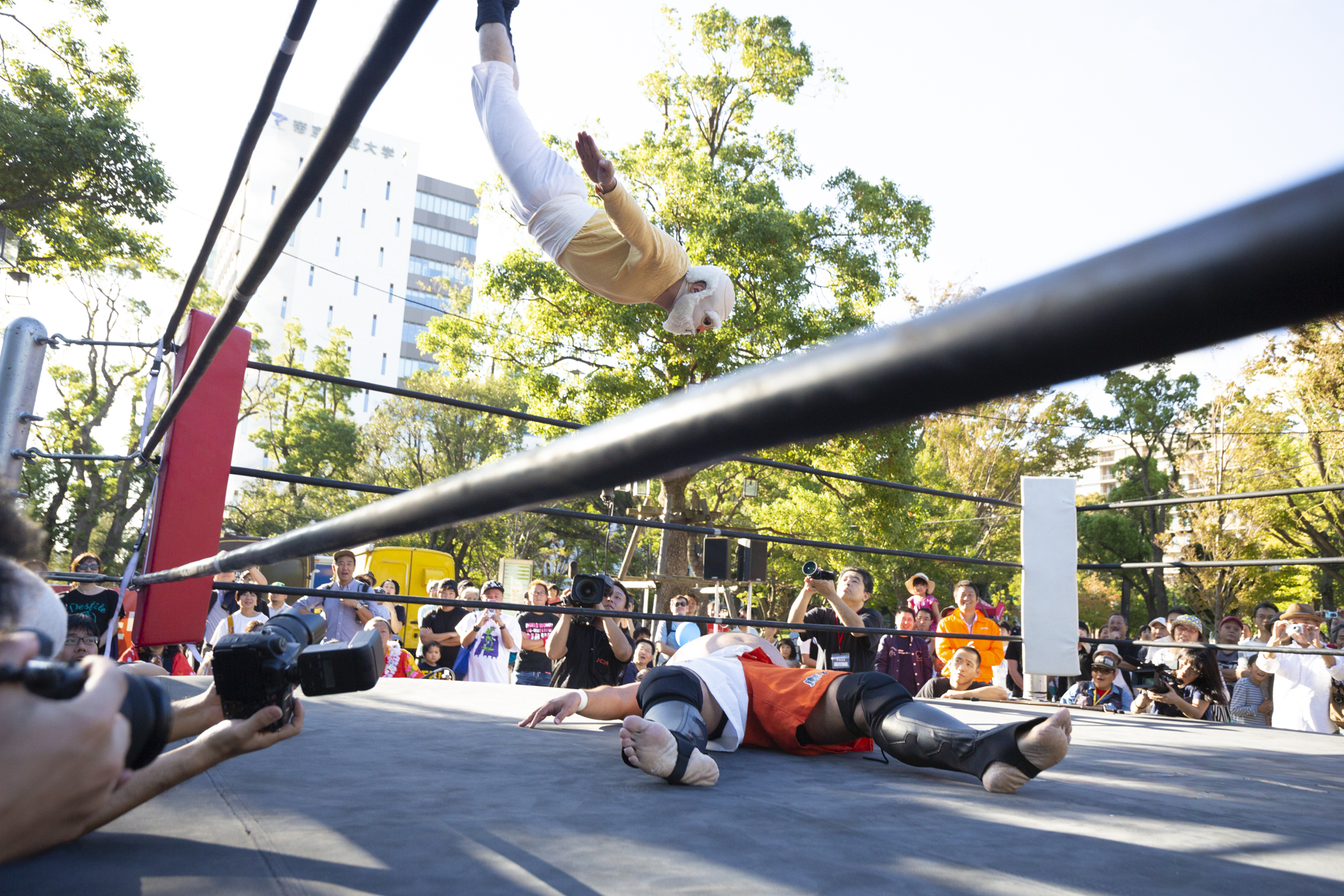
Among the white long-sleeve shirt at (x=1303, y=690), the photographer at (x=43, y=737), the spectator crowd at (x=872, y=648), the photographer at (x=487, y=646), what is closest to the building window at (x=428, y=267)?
the spectator crowd at (x=872, y=648)

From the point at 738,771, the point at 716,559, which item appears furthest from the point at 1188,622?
the point at 738,771

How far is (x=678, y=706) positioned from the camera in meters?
1.83

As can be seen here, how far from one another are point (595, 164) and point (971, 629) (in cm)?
389

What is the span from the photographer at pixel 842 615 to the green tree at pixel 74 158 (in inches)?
358

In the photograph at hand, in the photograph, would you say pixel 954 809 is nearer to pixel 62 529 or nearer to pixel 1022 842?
pixel 1022 842

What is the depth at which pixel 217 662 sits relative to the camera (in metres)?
1.20

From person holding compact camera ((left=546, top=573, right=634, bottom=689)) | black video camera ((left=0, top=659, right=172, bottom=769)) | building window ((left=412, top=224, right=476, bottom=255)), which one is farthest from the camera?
building window ((left=412, top=224, right=476, bottom=255))

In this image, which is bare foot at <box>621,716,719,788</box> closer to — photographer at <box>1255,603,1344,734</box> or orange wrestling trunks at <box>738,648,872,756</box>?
orange wrestling trunks at <box>738,648,872,756</box>

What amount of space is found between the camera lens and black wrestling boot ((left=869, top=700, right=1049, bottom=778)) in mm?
1468

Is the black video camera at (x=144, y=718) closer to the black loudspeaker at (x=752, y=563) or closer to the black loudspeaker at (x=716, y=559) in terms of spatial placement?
the black loudspeaker at (x=716, y=559)

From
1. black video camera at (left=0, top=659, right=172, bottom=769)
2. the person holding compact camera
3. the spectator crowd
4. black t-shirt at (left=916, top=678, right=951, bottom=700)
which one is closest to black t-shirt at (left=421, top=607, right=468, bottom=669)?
the spectator crowd

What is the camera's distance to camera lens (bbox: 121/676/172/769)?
69 cm

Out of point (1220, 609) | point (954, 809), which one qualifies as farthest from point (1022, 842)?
point (1220, 609)

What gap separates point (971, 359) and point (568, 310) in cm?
1122
